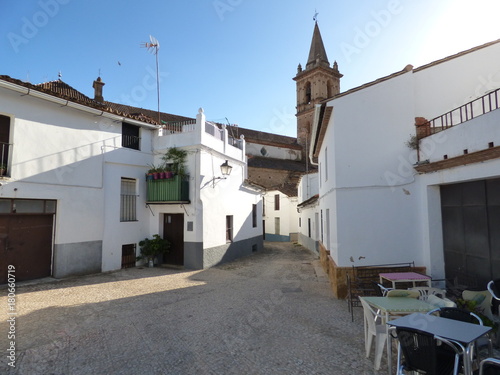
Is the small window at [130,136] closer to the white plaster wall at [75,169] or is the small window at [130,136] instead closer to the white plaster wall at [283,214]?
the white plaster wall at [75,169]

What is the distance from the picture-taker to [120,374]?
3.92m

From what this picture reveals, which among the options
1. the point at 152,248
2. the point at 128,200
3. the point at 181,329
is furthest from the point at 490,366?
the point at 128,200

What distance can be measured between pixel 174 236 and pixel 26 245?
489 centimetres

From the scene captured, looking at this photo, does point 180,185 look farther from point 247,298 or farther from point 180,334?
point 180,334

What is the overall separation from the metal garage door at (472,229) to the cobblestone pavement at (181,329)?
240 centimetres

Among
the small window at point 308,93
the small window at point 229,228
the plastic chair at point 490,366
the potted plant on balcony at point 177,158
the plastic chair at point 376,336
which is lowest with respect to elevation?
the plastic chair at point 376,336

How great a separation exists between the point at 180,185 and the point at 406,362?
9326mm

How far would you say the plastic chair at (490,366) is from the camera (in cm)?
265

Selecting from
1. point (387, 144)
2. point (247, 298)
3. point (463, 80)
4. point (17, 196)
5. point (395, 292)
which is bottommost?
point (247, 298)

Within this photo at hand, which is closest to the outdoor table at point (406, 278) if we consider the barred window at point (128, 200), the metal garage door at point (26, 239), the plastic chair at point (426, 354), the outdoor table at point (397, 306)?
the outdoor table at point (397, 306)

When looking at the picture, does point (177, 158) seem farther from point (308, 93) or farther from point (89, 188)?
point (308, 93)

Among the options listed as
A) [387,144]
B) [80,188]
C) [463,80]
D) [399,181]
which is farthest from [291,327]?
[80,188]

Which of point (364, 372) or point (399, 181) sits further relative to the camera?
point (399, 181)

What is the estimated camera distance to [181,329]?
17.9 ft
